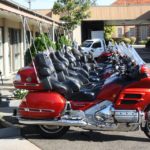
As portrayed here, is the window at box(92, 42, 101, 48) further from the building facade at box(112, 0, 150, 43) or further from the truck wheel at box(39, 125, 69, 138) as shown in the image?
Result: the building facade at box(112, 0, 150, 43)

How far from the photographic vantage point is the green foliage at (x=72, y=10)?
4297 centimetres

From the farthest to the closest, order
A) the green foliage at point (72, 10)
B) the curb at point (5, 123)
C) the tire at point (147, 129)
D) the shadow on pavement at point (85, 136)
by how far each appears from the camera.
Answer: the green foliage at point (72, 10), the curb at point (5, 123), the shadow on pavement at point (85, 136), the tire at point (147, 129)

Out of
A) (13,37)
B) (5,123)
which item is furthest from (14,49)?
(5,123)

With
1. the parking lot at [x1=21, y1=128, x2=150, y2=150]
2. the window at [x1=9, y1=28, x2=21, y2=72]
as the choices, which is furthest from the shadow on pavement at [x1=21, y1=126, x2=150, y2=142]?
the window at [x1=9, y1=28, x2=21, y2=72]

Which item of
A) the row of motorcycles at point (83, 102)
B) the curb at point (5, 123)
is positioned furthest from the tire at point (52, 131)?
the curb at point (5, 123)

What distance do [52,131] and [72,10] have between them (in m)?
37.2

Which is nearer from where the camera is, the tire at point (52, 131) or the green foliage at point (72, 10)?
the tire at point (52, 131)

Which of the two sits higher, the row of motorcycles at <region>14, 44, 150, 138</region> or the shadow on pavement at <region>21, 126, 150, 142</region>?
the row of motorcycles at <region>14, 44, 150, 138</region>

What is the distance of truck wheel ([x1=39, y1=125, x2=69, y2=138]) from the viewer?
7422 mm

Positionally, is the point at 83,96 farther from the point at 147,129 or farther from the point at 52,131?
the point at 147,129

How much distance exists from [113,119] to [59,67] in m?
1.97

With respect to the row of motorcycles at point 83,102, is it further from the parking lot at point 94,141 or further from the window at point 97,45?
the window at point 97,45

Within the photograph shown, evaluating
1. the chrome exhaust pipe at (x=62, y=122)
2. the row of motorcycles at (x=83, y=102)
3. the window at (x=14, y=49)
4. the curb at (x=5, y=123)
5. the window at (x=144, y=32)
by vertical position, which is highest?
the window at (x=144, y=32)

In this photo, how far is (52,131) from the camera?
7434 mm
